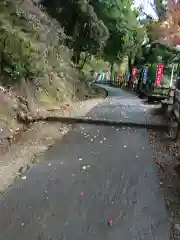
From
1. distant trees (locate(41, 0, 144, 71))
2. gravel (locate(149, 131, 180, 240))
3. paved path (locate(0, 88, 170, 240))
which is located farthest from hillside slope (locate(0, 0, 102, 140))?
distant trees (locate(41, 0, 144, 71))

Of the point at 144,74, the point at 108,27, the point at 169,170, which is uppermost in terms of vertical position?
the point at 108,27

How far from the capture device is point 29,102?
36.8ft

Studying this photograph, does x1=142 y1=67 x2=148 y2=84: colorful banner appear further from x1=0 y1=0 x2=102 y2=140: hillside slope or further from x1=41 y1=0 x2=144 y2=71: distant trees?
x1=0 y1=0 x2=102 y2=140: hillside slope

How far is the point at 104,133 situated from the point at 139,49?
26.1 m

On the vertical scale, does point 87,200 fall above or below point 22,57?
below

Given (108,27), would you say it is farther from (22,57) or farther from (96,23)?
(22,57)

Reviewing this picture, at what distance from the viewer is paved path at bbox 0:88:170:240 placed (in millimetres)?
3723

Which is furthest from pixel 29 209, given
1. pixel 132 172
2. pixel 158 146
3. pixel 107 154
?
pixel 158 146

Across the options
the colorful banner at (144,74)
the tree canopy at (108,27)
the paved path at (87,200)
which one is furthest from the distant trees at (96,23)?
the paved path at (87,200)

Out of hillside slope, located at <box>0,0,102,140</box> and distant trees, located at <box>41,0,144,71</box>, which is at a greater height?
distant trees, located at <box>41,0,144,71</box>

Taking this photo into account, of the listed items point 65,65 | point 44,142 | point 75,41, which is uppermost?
point 75,41

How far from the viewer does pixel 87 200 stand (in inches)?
179

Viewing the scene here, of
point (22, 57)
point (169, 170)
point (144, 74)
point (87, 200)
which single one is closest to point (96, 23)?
point (22, 57)

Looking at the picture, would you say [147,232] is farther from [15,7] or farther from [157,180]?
[15,7]
